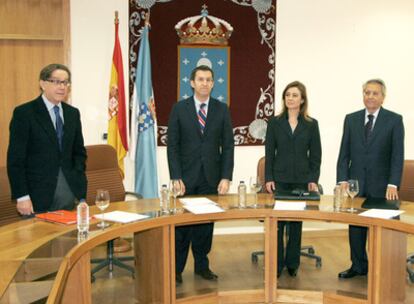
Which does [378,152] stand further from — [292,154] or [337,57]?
[337,57]

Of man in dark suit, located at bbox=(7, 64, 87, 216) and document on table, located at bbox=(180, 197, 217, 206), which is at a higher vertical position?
man in dark suit, located at bbox=(7, 64, 87, 216)

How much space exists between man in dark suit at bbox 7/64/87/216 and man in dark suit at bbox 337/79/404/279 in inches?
77.0

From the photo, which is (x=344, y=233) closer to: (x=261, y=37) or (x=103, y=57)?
(x=261, y=37)

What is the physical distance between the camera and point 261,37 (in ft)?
17.3

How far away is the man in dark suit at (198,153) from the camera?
12.6 feet

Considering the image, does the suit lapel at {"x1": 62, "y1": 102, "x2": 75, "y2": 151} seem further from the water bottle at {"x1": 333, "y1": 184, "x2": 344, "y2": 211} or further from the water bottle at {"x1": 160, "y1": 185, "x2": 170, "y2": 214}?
the water bottle at {"x1": 333, "y1": 184, "x2": 344, "y2": 211}

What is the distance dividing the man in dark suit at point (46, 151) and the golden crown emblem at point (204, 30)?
200 centimetres

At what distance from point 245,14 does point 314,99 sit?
113cm

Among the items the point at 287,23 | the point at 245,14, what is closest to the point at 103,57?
the point at 245,14

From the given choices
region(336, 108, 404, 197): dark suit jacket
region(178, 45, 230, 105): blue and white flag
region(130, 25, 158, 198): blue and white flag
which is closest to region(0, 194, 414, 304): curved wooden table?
region(336, 108, 404, 197): dark suit jacket

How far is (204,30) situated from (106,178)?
1.78m

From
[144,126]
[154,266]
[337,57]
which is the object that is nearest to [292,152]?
[154,266]

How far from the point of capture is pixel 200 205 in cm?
337

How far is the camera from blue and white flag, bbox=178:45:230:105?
514cm
